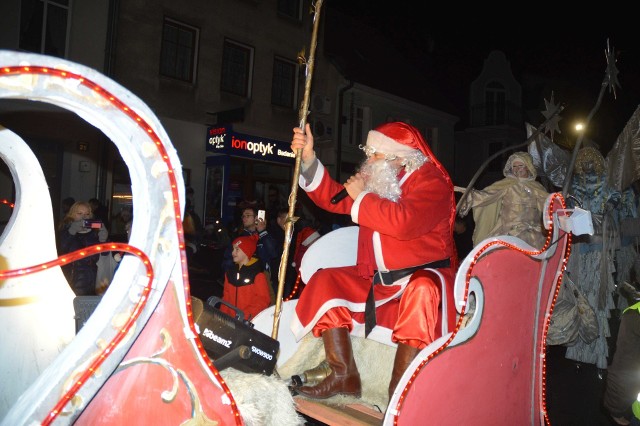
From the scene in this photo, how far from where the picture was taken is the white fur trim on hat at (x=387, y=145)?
2.88 metres

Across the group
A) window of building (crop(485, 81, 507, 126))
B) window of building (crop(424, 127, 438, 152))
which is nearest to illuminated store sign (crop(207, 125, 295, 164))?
window of building (crop(424, 127, 438, 152))

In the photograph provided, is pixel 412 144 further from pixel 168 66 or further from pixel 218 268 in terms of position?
pixel 168 66

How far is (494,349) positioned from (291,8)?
14316 mm

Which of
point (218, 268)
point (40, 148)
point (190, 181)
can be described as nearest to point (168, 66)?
point (190, 181)

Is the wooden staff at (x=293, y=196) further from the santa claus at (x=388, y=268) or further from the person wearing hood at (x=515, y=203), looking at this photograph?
the person wearing hood at (x=515, y=203)

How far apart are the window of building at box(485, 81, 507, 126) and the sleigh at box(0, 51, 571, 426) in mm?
22653

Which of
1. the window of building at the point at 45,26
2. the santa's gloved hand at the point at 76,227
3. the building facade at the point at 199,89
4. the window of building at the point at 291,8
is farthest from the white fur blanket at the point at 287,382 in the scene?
the window of building at the point at 291,8

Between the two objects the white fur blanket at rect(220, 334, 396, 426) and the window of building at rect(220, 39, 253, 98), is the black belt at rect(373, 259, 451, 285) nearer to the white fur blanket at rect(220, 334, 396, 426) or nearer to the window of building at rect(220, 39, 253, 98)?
the white fur blanket at rect(220, 334, 396, 426)

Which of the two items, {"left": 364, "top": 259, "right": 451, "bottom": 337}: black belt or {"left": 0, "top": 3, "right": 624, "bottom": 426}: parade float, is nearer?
{"left": 0, "top": 3, "right": 624, "bottom": 426}: parade float

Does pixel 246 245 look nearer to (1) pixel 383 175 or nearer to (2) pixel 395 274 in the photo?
(1) pixel 383 175

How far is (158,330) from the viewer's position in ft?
4.55

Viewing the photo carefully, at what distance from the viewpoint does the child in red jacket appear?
16.3 feet

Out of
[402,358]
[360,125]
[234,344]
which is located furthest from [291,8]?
[234,344]

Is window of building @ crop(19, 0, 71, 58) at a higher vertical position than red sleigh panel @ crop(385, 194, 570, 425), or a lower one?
higher
